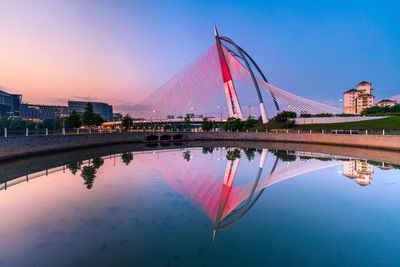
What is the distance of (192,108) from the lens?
48.5m

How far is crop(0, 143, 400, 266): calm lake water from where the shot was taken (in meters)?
4.66

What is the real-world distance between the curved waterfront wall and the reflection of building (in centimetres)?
1333

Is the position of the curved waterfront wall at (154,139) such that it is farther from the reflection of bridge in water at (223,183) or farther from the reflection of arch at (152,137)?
the reflection of bridge in water at (223,183)

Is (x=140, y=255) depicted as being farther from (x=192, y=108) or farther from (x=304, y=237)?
(x=192, y=108)

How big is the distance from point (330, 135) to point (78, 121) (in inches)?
1769

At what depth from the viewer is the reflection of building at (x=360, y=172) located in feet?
38.2

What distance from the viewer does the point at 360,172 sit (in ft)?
44.1

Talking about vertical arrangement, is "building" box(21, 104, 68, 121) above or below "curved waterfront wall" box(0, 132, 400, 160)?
above

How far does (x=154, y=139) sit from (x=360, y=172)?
40.2m

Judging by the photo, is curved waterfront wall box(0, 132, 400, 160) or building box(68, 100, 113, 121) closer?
curved waterfront wall box(0, 132, 400, 160)

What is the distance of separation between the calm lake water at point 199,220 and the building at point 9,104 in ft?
351

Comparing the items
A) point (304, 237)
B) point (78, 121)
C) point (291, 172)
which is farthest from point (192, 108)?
point (304, 237)

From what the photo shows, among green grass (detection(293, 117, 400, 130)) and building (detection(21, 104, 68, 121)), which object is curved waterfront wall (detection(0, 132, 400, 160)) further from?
building (detection(21, 104, 68, 121))

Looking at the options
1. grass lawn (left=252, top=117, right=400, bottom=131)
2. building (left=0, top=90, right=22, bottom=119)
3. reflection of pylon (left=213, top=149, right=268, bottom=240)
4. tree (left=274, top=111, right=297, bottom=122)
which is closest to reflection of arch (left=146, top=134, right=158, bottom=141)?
grass lawn (left=252, top=117, right=400, bottom=131)
